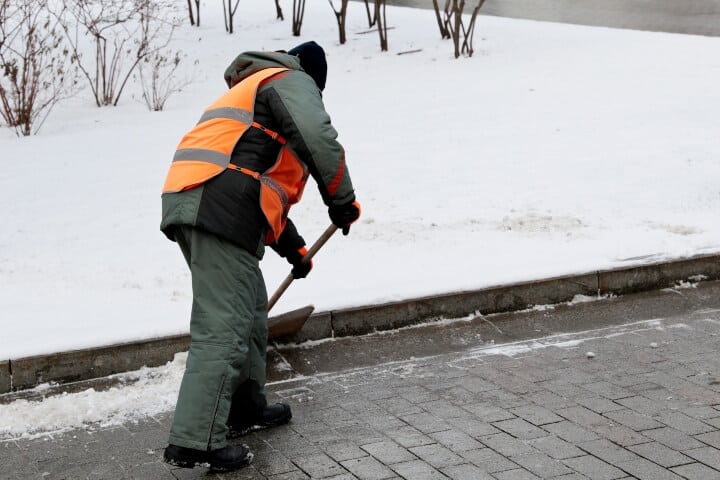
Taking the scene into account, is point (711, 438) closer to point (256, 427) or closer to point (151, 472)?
point (256, 427)

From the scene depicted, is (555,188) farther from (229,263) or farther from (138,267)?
(229,263)

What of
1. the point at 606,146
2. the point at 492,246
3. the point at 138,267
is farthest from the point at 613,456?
the point at 606,146

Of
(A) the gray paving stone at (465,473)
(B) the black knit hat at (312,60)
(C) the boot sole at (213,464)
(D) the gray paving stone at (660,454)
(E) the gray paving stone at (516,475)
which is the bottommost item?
(D) the gray paving stone at (660,454)

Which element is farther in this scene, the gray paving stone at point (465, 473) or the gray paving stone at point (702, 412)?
the gray paving stone at point (702, 412)

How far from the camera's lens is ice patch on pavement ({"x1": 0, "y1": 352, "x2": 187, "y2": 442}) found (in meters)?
4.59

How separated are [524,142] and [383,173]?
1606mm

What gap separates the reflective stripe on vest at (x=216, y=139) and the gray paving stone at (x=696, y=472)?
209cm

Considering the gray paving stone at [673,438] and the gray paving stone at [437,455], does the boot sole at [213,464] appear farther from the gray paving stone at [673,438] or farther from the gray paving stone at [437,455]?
the gray paving stone at [673,438]

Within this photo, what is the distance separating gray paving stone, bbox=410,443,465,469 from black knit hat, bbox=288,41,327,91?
5.01 feet

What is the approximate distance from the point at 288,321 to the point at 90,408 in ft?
3.65

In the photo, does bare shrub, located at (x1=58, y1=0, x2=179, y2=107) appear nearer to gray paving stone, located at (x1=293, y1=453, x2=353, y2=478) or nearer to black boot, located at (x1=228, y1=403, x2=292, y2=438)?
black boot, located at (x1=228, y1=403, x2=292, y2=438)

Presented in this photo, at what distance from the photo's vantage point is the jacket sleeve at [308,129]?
13.2 feet

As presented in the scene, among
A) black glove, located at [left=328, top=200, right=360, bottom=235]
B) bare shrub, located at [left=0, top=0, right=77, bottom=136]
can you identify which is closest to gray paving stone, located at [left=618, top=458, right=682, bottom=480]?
black glove, located at [left=328, top=200, right=360, bottom=235]

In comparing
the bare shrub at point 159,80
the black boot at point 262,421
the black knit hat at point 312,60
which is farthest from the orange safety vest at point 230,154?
the bare shrub at point 159,80
